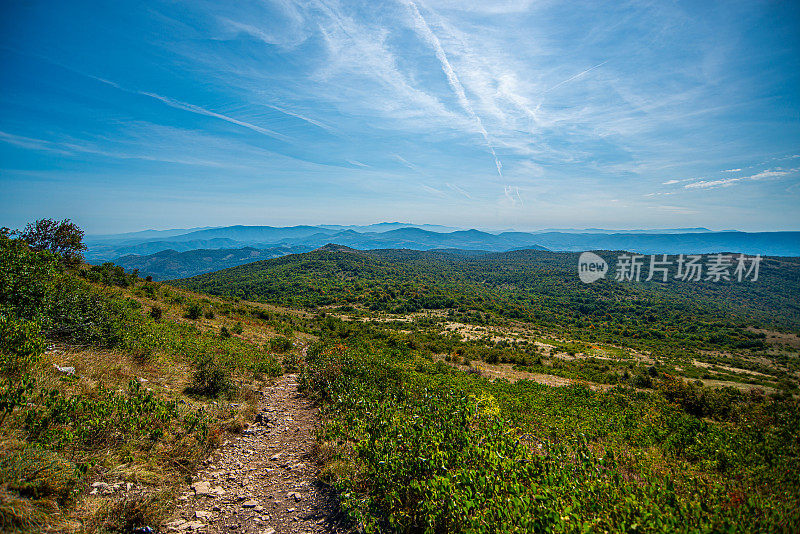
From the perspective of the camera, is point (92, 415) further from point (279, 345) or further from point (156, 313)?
point (156, 313)

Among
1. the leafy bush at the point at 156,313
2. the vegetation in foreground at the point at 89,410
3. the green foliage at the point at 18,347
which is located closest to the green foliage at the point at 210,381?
the vegetation in foreground at the point at 89,410

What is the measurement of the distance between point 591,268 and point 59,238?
189m

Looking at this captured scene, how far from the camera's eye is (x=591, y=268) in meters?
159

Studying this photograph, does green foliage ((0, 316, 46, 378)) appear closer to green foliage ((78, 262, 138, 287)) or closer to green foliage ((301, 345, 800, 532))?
green foliage ((301, 345, 800, 532))

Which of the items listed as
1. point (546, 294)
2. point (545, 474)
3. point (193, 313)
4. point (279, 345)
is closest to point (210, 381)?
point (279, 345)

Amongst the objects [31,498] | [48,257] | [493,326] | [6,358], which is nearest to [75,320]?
[48,257]

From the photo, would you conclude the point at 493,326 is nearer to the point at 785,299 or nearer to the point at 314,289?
the point at 314,289

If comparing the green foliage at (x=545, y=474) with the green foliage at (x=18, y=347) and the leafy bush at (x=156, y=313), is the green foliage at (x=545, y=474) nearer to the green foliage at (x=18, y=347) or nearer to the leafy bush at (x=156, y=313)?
the green foliage at (x=18, y=347)

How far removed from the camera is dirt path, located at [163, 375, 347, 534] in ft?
15.2

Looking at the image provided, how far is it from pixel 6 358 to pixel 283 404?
6.63 m

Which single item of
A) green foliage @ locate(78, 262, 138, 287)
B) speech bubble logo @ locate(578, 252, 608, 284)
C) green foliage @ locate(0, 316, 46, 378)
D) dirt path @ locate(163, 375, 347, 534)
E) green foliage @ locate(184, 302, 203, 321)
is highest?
green foliage @ locate(0, 316, 46, 378)

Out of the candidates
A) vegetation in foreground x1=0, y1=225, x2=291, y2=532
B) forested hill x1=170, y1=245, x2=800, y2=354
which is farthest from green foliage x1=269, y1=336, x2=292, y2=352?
forested hill x1=170, y1=245, x2=800, y2=354

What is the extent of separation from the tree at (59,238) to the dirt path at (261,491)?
22.1m

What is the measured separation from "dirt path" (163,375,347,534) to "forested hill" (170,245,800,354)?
73.4 meters
